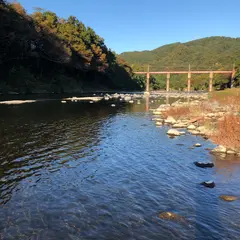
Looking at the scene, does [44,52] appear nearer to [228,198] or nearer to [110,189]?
[110,189]

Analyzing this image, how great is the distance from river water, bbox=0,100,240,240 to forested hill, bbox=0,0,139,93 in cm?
4658

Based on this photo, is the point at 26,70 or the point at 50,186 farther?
the point at 26,70

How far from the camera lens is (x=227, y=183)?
34.2 ft

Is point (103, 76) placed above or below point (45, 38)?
below

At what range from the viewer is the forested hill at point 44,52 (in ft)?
192

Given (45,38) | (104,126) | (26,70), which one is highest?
(45,38)

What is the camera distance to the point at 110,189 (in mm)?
9797

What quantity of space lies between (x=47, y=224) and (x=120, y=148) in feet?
29.6

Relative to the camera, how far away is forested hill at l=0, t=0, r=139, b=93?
58.6 meters

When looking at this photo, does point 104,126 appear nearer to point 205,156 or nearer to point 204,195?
point 205,156

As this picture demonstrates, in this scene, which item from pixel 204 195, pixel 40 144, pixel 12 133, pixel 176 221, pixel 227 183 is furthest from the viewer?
pixel 12 133

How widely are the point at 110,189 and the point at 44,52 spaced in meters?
68.0

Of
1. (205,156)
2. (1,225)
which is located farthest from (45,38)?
(1,225)

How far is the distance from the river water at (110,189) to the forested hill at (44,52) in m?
46.6
